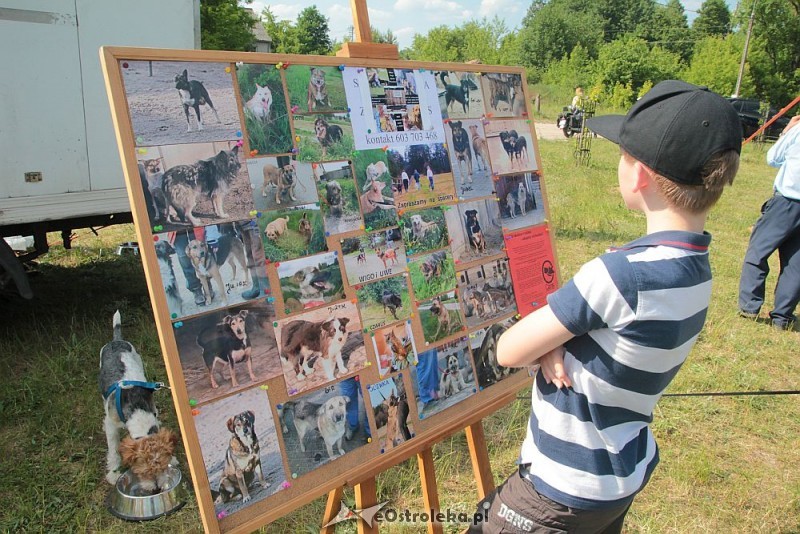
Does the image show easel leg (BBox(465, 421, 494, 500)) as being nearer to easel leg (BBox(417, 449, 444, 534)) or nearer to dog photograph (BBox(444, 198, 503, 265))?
easel leg (BBox(417, 449, 444, 534))

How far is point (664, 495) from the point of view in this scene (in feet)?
9.23

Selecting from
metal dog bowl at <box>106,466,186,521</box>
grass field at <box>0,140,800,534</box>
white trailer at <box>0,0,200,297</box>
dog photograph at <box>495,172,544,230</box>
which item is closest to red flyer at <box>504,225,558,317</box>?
dog photograph at <box>495,172,544,230</box>

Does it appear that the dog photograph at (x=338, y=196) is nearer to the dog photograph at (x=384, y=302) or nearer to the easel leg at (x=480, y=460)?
the dog photograph at (x=384, y=302)

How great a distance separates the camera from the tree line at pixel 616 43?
3112cm

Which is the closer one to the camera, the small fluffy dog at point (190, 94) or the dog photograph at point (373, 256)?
the small fluffy dog at point (190, 94)

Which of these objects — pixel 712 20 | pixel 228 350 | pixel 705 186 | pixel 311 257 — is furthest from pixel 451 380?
pixel 712 20

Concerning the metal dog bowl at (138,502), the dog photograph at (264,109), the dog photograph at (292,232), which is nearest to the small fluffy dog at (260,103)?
the dog photograph at (264,109)

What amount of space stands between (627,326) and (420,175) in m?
0.98

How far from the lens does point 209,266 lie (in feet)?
4.58

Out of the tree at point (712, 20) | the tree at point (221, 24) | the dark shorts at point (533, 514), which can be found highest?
the tree at point (712, 20)

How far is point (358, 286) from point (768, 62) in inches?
1737

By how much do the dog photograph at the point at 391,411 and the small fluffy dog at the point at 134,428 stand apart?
1.21m

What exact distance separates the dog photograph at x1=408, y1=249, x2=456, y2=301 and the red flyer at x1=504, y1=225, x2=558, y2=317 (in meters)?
0.37

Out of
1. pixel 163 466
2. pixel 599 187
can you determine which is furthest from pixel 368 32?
pixel 599 187
